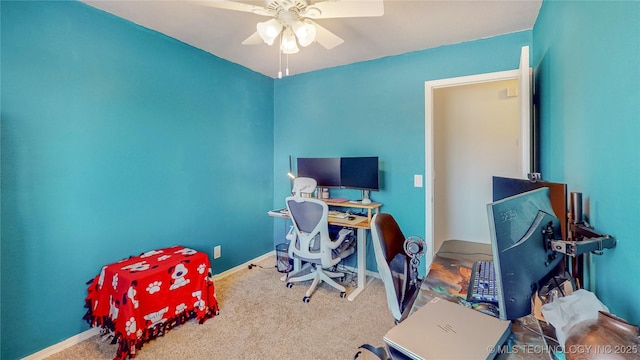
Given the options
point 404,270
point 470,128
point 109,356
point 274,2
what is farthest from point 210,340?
point 470,128

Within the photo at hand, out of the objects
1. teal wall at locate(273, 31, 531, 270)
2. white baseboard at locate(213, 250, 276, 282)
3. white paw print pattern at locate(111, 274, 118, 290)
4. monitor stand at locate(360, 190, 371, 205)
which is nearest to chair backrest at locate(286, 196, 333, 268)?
monitor stand at locate(360, 190, 371, 205)

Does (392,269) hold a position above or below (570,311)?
below

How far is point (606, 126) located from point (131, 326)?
2583 millimetres

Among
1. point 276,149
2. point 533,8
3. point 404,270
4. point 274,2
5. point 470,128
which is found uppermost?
point 533,8

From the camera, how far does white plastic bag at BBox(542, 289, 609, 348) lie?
67cm

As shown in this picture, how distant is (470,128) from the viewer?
11.4 feet

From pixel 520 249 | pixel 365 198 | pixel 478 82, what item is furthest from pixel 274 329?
pixel 478 82

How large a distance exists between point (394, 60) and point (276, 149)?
5.99ft

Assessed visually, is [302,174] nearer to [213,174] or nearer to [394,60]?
[213,174]

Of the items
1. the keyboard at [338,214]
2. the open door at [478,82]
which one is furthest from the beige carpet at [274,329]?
the open door at [478,82]

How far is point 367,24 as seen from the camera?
2.17 metres

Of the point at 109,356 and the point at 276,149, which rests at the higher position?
the point at 276,149

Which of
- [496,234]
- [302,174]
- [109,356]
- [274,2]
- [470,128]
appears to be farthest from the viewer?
[470,128]

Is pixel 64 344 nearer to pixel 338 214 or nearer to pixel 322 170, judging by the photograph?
pixel 338 214
